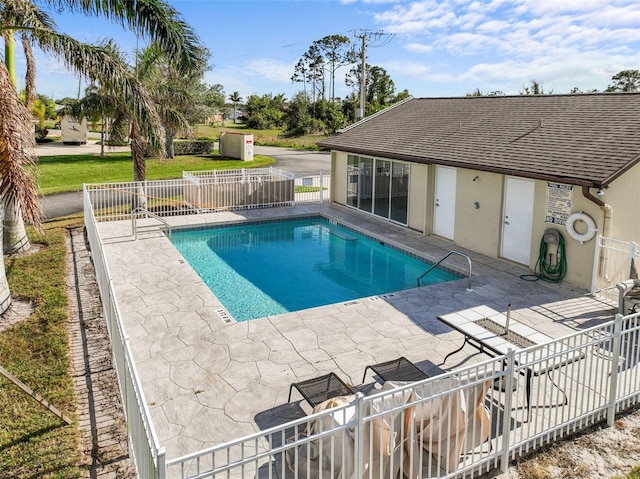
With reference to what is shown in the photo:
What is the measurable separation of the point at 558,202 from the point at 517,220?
4.23 ft

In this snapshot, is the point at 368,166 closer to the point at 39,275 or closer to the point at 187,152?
the point at 39,275

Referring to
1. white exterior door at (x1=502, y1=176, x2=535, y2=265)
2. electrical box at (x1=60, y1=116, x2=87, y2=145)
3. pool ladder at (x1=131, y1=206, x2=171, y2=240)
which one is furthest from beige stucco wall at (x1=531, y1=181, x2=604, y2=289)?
electrical box at (x1=60, y1=116, x2=87, y2=145)

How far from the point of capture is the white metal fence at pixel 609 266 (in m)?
11.2

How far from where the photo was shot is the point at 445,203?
15.8 metres

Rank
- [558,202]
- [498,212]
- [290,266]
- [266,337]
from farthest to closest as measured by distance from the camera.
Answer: [290,266]
[498,212]
[558,202]
[266,337]

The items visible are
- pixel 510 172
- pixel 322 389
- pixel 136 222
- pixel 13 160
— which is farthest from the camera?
pixel 136 222

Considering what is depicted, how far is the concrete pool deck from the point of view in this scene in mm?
7059

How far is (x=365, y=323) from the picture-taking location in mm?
9906

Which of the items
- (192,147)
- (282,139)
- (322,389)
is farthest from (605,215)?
(282,139)

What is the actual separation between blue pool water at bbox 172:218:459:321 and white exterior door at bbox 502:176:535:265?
65.8 inches

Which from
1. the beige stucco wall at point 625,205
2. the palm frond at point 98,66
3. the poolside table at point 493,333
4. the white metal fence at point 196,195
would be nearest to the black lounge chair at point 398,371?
the poolside table at point 493,333

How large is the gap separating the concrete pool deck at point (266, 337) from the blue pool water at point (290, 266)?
3.35 ft

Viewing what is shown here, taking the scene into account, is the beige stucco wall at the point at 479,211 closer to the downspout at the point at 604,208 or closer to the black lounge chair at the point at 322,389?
the downspout at the point at 604,208

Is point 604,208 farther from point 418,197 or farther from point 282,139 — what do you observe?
point 282,139
